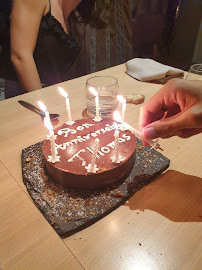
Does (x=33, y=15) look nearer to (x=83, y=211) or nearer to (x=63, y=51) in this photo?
(x=63, y=51)

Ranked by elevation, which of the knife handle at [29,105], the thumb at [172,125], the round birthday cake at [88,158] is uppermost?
the thumb at [172,125]

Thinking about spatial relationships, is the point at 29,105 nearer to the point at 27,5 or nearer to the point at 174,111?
the point at 174,111

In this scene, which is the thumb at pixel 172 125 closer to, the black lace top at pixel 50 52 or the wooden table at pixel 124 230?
the wooden table at pixel 124 230

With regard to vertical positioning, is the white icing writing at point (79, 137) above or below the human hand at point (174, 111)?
below

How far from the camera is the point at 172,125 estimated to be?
740mm

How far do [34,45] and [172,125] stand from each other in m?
1.74

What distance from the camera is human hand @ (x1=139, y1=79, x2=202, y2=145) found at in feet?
2.37

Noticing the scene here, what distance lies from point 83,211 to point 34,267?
20cm

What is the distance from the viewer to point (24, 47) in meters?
1.96

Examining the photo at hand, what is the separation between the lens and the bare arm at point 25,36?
187 cm

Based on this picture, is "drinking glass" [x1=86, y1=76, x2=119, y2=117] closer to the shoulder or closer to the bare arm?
the bare arm

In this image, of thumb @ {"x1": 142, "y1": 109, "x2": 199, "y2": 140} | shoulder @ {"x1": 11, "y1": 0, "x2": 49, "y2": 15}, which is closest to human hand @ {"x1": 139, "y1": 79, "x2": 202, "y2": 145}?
thumb @ {"x1": 142, "y1": 109, "x2": 199, "y2": 140}

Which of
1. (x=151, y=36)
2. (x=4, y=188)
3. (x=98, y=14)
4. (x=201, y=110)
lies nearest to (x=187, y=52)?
(x=151, y=36)

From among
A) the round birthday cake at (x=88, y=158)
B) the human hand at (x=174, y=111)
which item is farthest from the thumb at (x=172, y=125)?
the round birthday cake at (x=88, y=158)
